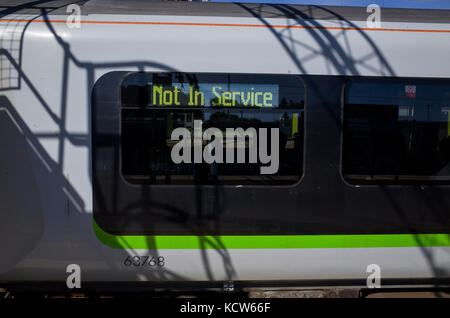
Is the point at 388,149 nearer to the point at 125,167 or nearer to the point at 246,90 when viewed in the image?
the point at 246,90

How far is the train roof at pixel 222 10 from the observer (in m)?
3.25

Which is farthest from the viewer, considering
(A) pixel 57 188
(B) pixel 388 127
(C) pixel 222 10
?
(C) pixel 222 10

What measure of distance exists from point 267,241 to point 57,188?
2.04 meters

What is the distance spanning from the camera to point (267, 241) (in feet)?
10.5

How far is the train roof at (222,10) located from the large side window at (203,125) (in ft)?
2.22

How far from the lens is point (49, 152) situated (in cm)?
308

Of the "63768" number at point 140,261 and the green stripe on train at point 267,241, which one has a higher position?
the green stripe on train at point 267,241
